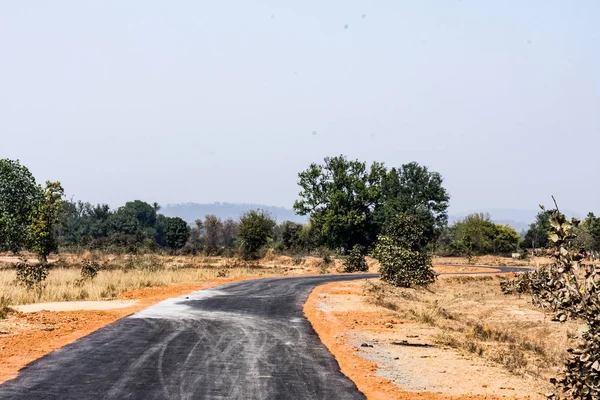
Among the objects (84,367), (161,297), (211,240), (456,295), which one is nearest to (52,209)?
(161,297)

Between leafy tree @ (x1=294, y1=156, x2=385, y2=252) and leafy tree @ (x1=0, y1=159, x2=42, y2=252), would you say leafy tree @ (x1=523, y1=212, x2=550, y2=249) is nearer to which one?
leafy tree @ (x1=294, y1=156, x2=385, y2=252)

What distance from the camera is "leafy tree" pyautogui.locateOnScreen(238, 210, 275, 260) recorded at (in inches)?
2744

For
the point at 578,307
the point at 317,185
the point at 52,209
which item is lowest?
the point at 578,307

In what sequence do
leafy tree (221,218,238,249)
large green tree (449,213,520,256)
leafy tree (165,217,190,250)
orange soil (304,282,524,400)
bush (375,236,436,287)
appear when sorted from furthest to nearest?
leafy tree (221,218,238,249), leafy tree (165,217,190,250), large green tree (449,213,520,256), bush (375,236,436,287), orange soil (304,282,524,400)

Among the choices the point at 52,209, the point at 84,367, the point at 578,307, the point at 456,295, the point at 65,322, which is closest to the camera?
the point at 578,307

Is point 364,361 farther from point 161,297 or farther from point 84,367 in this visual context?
point 161,297

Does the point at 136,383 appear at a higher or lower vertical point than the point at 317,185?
lower

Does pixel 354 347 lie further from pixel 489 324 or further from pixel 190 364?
pixel 489 324

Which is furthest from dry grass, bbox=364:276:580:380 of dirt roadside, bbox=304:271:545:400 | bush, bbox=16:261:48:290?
bush, bbox=16:261:48:290

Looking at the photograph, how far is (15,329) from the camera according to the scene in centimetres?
1606

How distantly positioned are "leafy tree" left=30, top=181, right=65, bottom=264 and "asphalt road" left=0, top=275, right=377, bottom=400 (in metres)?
31.3

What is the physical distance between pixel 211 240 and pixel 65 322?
325 feet

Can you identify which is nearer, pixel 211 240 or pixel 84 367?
pixel 84 367

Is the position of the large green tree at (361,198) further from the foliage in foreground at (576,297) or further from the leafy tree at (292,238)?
the foliage in foreground at (576,297)
